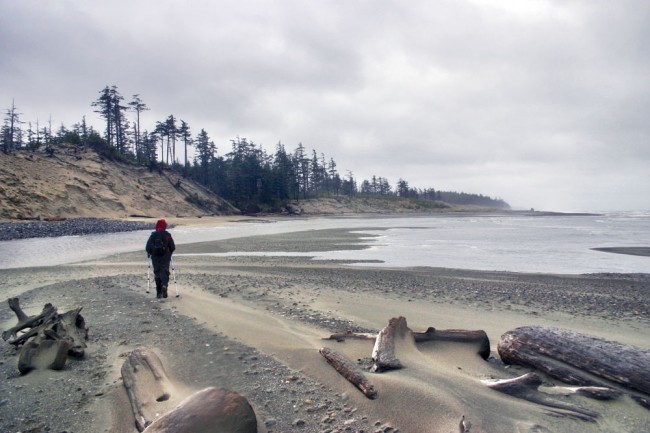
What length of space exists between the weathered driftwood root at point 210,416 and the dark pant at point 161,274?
642 centimetres

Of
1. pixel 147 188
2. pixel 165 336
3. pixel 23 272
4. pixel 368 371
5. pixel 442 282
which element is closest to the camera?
pixel 368 371

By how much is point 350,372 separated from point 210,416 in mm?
1822

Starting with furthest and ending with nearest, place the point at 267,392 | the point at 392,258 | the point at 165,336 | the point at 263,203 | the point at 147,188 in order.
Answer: the point at 263,203 < the point at 147,188 < the point at 392,258 < the point at 165,336 < the point at 267,392

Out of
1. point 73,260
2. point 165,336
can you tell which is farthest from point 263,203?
point 165,336

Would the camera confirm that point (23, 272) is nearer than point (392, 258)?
Yes

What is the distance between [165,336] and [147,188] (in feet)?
200

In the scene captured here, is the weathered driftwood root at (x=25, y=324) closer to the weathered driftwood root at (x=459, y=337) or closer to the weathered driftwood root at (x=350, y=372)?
the weathered driftwood root at (x=350, y=372)

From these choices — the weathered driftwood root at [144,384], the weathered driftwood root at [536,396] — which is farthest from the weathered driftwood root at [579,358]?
the weathered driftwood root at [144,384]

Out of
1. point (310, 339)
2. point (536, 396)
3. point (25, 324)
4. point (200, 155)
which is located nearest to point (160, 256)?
point (25, 324)

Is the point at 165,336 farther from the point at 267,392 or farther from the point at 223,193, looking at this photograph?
the point at 223,193

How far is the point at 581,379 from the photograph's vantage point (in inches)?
176

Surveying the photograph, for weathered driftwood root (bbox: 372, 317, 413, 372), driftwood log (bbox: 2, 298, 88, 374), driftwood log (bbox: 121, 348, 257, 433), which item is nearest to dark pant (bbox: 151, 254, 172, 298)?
driftwood log (bbox: 2, 298, 88, 374)

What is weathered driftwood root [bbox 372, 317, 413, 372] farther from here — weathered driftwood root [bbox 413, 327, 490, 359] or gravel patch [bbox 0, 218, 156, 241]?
gravel patch [bbox 0, 218, 156, 241]

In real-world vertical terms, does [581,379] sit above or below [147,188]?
below
